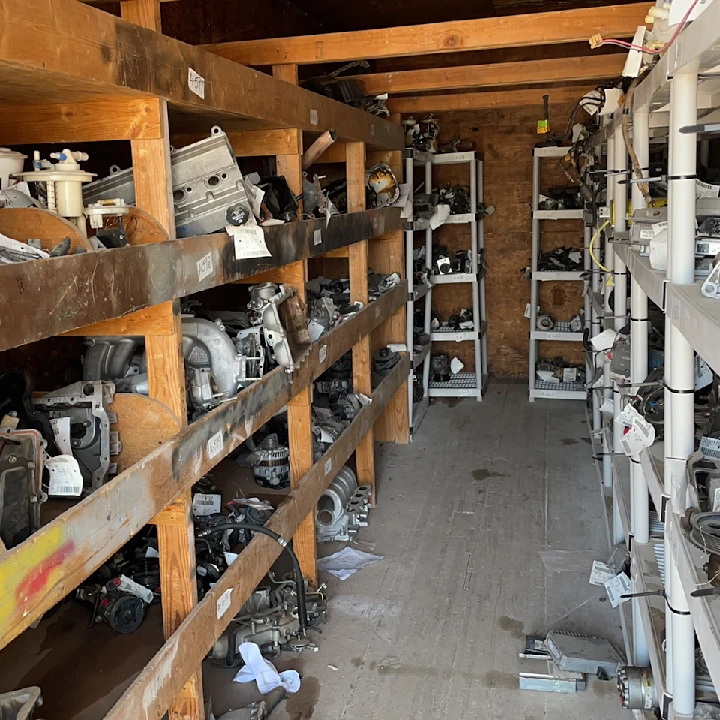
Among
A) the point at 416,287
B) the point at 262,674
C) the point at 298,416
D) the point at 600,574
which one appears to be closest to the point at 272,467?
the point at 298,416

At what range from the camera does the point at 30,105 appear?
1.87 metres

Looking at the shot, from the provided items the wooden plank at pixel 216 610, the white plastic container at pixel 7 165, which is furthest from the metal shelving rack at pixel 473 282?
the white plastic container at pixel 7 165

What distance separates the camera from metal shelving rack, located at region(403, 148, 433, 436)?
17.1 ft

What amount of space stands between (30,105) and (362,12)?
405 cm

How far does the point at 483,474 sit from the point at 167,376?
10.0 feet

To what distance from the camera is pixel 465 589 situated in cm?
332

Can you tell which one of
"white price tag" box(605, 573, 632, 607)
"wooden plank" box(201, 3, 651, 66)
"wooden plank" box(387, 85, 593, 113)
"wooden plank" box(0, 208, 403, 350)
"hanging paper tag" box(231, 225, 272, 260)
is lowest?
"white price tag" box(605, 573, 632, 607)

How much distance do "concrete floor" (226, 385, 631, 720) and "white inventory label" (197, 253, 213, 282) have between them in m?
1.45

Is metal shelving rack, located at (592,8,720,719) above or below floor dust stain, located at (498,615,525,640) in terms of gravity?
above

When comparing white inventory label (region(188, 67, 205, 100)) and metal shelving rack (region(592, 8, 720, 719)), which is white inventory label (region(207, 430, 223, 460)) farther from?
metal shelving rack (region(592, 8, 720, 719))

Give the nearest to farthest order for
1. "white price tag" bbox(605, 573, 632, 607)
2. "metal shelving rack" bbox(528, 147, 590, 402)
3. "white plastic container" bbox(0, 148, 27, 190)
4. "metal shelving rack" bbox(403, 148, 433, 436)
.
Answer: "white plastic container" bbox(0, 148, 27, 190), "white price tag" bbox(605, 573, 632, 607), "metal shelving rack" bbox(403, 148, 433, 436), "metal shelving rack" bbox(528, 147, 590, 402)

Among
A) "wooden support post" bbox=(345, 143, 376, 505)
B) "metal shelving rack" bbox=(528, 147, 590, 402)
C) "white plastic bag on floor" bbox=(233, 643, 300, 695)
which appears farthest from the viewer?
"metal shelving rack" bbox=(528, 147, 590, 402)

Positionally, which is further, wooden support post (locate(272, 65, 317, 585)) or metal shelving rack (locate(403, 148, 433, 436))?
metal shelving rack (locate(403, 148, 433, 436))

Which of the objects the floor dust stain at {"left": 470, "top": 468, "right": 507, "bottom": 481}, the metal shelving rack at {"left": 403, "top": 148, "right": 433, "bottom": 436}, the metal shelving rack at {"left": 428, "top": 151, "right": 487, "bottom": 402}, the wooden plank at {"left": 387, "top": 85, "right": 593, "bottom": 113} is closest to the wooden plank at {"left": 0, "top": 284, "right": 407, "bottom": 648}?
the floor dust stain at {"left": 470, "top": 468, "right": 507, "bottom": 481}
